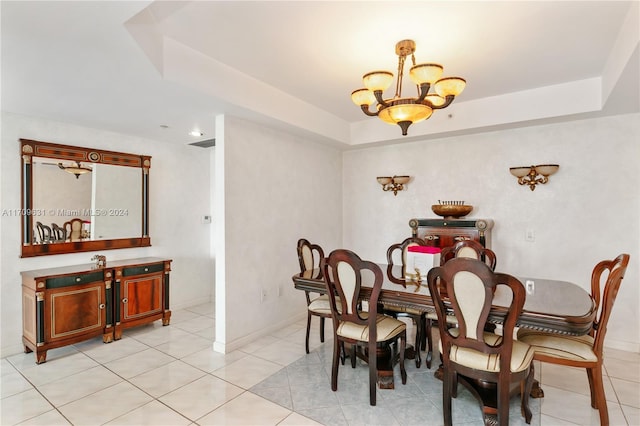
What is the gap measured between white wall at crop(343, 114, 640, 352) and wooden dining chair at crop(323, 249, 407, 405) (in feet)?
7.37

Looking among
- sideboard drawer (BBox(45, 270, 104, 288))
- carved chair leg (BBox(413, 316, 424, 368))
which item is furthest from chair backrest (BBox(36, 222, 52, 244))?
carved chair leg (BBox(413, 316, 424, 368))

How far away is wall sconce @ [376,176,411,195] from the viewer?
4602 mm

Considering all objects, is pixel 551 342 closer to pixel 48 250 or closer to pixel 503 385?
pixel 503 385

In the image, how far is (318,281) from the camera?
2850 mm

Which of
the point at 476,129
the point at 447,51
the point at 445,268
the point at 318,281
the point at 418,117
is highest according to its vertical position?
the point at 447,51

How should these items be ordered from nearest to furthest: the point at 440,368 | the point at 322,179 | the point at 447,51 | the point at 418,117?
the point at 418,117, the point at 447,51, the point at 440,368, the point at 322,179

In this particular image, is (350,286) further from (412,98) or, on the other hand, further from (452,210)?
(452,210)

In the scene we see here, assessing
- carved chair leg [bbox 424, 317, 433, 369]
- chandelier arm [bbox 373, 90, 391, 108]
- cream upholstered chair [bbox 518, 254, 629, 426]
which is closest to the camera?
cream upholstered chair [bbox 518, 254, 629, 426]

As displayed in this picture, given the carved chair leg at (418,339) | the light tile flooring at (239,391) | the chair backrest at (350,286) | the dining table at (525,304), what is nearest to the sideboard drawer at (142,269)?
the light tile flooring at (239,391)

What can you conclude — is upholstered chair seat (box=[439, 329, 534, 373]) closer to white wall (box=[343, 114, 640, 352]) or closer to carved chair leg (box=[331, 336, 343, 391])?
carved chair leg (box=[331, 336, 343, 391])

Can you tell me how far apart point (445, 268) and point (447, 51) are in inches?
69.6

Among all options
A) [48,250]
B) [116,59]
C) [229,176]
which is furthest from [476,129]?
[48,250]

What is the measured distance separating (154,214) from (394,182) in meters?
3.27

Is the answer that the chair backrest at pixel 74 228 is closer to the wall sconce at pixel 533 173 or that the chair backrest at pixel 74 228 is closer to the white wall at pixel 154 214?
the white wall at pixel 154 214
